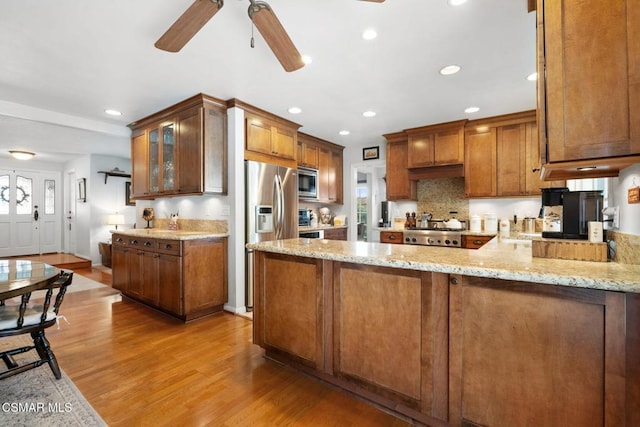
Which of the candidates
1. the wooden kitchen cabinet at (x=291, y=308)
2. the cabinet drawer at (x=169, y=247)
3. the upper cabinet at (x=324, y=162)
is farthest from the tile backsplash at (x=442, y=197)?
the cabinet drawer at (x=169, y=247)

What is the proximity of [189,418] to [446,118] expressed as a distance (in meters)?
4.22

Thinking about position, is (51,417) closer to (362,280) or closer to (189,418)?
(189,418)

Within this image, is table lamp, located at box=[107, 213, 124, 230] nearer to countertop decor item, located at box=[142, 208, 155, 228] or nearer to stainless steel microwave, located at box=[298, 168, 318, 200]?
countertop decor item, located at box=[142, 208, 155, 228]

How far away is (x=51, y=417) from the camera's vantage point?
64.8 inches

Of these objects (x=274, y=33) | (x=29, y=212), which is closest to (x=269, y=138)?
(x=274, y=33)

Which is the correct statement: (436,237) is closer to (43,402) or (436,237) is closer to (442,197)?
(442,197)

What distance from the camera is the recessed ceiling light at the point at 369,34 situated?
6.81 ft

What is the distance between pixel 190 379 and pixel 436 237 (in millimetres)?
3339

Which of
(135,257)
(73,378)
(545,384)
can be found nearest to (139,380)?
(73,378)

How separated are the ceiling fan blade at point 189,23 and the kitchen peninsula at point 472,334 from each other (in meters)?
1.49

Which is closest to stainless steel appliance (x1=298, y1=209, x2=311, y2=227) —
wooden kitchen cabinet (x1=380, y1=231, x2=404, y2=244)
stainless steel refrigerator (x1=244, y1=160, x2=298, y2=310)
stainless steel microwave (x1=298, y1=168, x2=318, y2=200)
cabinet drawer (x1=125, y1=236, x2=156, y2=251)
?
stainless steel microwave (x1=298, y1=168, x2=318, y2=200)

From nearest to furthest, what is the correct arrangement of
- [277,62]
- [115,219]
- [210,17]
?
[210,17], [277,62], [115,219]

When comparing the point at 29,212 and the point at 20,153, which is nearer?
the point at 20,153

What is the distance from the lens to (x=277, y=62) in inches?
99.3
